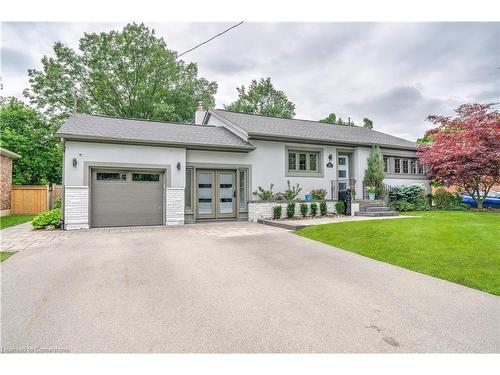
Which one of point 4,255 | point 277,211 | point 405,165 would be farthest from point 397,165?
point 4,255

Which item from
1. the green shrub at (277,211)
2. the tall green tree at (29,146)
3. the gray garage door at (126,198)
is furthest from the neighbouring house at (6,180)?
the green shrub at (277,211)

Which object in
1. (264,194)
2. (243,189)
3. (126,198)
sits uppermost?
(243,189)

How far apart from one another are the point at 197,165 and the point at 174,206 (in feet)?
6.44

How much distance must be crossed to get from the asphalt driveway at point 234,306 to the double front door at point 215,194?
5750 millimetres

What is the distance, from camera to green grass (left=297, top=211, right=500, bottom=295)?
14.4ft

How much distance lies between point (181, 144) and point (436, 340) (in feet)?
32.2

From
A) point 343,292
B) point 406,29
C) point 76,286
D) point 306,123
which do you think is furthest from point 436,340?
point 306,123

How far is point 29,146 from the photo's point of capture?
1773cm

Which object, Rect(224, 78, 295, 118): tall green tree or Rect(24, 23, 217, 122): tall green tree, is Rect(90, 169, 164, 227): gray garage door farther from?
Rect(224, 78, 295, 118): tall green tree

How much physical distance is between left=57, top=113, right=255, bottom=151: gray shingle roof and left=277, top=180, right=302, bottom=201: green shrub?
253 cm

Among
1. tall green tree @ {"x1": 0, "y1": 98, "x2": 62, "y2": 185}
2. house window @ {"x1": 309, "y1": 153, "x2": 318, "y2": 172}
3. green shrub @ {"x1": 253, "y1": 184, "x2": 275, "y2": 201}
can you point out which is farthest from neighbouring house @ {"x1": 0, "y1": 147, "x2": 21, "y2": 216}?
house window @ {"x1": 309, "y1": 153, "x2": 318, "y2": 172}

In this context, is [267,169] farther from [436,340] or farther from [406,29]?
[436,340]

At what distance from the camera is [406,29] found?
4969 millimetres

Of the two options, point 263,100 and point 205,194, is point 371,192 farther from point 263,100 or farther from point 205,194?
point 263,100
